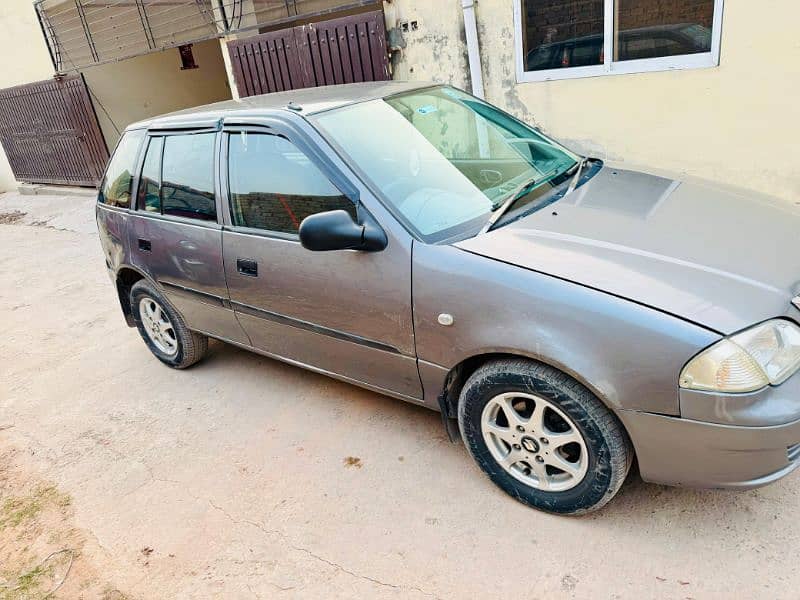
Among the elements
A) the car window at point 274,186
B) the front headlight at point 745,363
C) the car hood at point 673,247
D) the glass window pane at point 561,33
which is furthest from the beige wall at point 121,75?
the front headlight at point 745,363

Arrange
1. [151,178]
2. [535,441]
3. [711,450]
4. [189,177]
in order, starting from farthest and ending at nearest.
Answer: [151,178], [189,177], [535,441], [711,450]

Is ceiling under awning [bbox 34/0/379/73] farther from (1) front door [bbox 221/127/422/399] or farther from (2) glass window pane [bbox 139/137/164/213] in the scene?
Answer: (1) front door [bbox 221/127/422/399]

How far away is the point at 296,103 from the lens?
3.00 metres

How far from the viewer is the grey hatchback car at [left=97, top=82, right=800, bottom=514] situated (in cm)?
192

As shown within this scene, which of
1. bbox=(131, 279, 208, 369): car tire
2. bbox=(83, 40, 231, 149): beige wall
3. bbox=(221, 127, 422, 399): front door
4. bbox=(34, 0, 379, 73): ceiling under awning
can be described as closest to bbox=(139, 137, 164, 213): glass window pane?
bbox=(131, 279, 208, 369): car tire

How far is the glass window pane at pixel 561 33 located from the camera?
17.2ft

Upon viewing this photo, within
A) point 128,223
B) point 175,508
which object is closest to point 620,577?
point 175,508

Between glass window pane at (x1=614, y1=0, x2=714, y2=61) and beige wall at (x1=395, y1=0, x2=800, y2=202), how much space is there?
0.19m

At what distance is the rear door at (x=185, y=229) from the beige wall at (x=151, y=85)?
8330 millimetres

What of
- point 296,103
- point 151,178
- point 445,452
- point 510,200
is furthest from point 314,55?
point 445,452

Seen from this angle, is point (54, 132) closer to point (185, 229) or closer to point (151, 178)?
point (151, 178)

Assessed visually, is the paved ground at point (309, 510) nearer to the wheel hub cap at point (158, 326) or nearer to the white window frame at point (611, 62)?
the wheel hub cap at point (158, 326)

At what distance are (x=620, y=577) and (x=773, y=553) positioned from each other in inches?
22.1

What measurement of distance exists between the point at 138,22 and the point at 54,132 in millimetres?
3193
